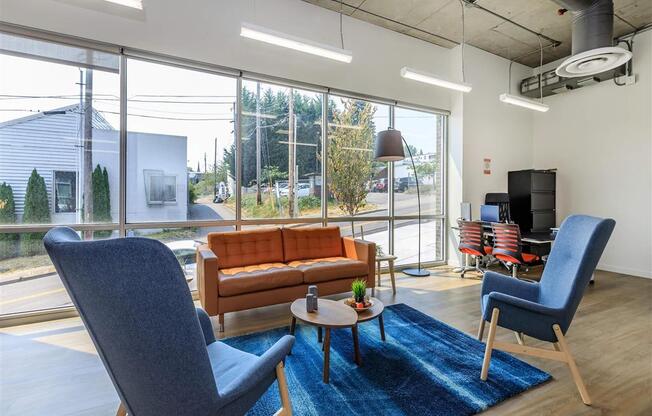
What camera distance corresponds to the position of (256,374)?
1.29 metres

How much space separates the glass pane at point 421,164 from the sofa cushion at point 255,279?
8.75ft

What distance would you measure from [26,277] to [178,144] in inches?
82.6

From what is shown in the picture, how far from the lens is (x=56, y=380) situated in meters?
2.15

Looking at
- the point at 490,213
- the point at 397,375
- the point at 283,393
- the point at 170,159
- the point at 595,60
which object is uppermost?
the point at 595,60

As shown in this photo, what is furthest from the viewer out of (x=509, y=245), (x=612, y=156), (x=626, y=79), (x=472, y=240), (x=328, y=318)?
(x=612, y=156)

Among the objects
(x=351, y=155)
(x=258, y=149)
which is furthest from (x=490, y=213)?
(x=258, y=149)

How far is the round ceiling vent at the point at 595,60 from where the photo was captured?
301 cm

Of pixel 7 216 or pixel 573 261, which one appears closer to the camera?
pixel 573 261

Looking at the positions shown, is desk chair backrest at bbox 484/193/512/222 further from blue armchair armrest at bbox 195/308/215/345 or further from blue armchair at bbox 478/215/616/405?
blue armchair armrest at bbox 195/308/215/345

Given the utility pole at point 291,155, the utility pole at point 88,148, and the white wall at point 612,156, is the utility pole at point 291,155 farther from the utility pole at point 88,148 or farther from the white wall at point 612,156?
the white wall at point 612,156

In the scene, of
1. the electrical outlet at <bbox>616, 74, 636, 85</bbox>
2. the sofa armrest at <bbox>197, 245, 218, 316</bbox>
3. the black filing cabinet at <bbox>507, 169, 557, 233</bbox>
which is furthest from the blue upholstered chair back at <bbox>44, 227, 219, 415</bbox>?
the electrical outlet at <bbox>616, 74, 636, 85</bbox>

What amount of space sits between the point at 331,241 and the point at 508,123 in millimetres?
4675

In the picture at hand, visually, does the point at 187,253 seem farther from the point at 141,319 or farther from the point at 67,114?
the point at 141,319

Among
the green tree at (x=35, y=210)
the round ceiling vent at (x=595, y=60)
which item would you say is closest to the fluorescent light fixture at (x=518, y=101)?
the round ceiling vent at (x=595, y=60)
